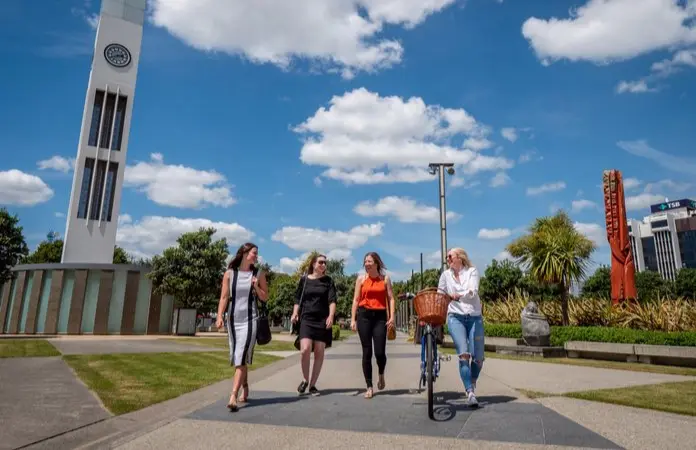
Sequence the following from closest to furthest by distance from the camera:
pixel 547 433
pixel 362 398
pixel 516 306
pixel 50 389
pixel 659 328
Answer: pixel 547 433
pixel 362 398
pixel 50 389
pixel 659 328
pixel 516 306

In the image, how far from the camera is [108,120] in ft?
141

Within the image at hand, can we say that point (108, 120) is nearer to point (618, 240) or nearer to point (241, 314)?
point (618, 240)

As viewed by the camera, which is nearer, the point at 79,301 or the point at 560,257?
the point at 560,257

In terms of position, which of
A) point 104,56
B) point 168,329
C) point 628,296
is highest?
point 104,56

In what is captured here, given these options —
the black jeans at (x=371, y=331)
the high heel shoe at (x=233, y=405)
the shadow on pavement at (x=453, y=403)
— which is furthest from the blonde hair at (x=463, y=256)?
the high heel shoe at (x=233, y=405)

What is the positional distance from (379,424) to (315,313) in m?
1.96

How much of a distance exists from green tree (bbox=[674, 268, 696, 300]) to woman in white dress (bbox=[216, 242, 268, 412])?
72312 mm

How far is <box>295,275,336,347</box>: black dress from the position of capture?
591cm

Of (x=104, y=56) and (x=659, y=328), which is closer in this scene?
(x=659, y=328)

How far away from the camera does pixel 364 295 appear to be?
6.00 metres

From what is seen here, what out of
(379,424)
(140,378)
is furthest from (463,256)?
(140,378)

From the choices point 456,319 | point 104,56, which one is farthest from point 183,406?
point 104,56

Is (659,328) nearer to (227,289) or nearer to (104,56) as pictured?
(227,289)

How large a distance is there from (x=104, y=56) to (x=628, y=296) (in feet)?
155
